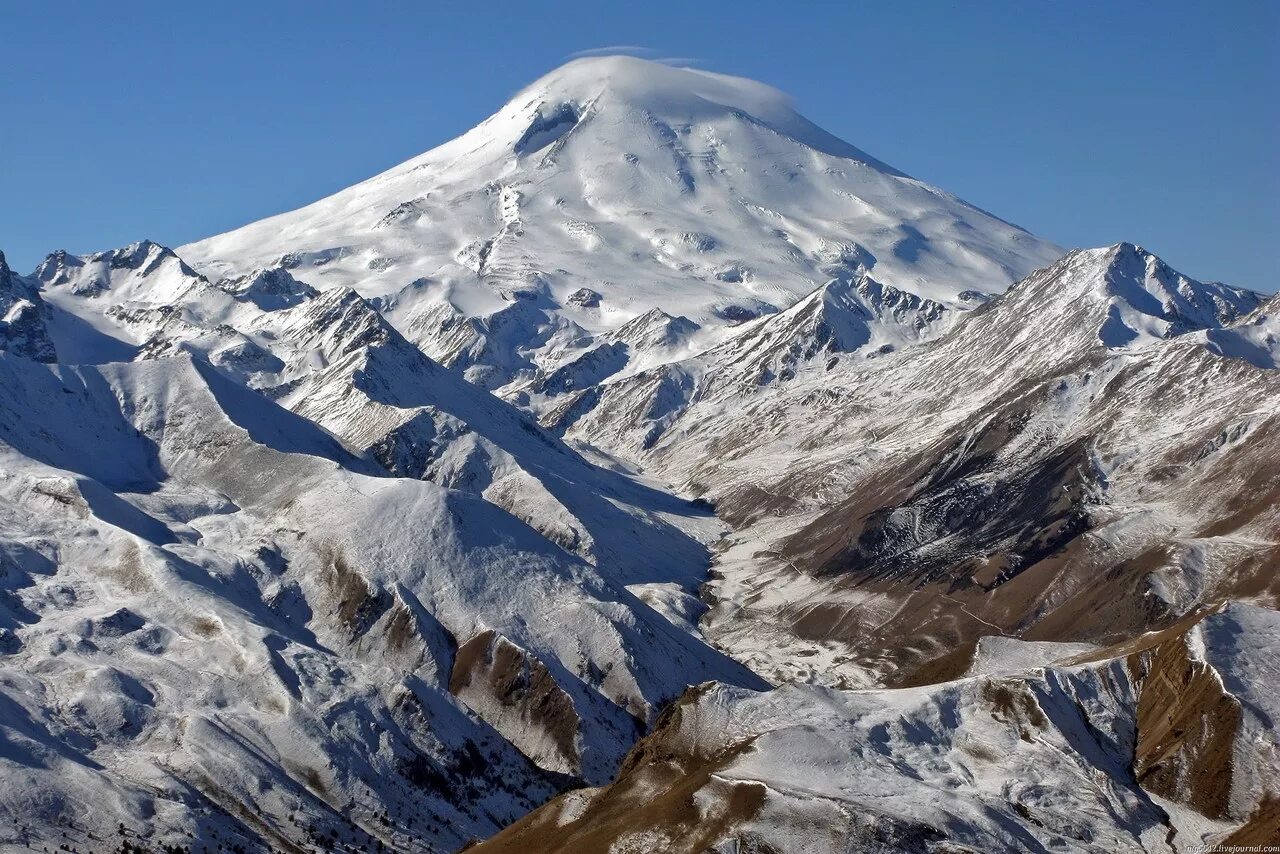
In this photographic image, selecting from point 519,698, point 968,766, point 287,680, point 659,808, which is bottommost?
point 287,680

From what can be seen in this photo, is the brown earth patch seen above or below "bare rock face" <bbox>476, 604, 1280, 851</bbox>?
below

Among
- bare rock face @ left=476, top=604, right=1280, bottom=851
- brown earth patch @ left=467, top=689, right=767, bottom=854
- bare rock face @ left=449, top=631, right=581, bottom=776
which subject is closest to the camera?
brown earth patch @ left=467, top=689, right=767, bottom=854

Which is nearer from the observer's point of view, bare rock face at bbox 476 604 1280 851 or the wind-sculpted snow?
bare rock face at bbox 476 604 1280 851

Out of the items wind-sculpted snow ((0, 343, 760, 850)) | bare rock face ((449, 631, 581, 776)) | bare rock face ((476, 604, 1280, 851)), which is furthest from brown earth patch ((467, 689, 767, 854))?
bare rock face ((449, 631, 581, 776))

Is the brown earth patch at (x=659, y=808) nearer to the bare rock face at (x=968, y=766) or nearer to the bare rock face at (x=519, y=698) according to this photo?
the bare rock face at (x=968, y=766)

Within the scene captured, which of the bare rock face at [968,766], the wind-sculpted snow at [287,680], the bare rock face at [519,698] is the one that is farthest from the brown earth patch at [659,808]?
the bare rock face at [519,698]

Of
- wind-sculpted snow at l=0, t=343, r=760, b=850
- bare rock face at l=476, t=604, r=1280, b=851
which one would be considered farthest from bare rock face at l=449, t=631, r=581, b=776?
bare rock face at l=476, t=604, r=1280, b=851

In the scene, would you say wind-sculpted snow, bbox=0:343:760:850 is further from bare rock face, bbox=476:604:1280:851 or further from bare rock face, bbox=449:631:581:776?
bare rock face, bbox=476:604:1280:851

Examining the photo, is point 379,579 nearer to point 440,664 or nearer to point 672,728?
point 440,664

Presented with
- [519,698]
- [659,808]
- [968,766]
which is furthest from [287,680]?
[968,766]

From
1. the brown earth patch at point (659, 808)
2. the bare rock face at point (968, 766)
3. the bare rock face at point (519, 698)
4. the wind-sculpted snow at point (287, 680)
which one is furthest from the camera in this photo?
the bare rock face at point (519, 698)

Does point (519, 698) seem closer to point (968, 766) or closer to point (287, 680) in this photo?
point (287, 680)

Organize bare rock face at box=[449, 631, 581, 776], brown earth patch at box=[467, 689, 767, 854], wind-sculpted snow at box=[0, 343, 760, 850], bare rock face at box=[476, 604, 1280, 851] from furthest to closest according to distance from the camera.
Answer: bare rock face at box=[449, 631, 581, 776] < wind-sculpted snow at box=[0, 343, 760, 850] < bare rock face at box=[476, 604, 1280, 851] < brown earth patch at box=[467, 689, 767, 854]
